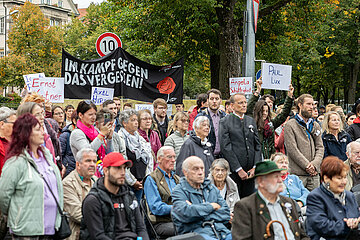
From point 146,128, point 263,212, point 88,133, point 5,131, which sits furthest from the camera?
point 146,128

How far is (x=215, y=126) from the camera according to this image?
9.05 meters

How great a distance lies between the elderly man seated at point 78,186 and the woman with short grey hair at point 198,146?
5.64ft

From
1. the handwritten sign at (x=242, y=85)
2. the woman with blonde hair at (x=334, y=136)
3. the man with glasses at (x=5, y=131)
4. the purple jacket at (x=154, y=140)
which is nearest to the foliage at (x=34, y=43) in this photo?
the handwritten sign at (x=242, y=85)

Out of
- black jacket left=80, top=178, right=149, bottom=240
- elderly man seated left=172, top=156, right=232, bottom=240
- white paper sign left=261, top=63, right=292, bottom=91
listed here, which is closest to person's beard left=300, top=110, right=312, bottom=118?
white paper sign left=261, top=63, right=292, bottom=91

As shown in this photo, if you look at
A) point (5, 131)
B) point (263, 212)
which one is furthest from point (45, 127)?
point (263, 212)

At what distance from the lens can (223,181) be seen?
7.33 meters

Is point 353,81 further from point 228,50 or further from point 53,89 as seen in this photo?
point 53,89

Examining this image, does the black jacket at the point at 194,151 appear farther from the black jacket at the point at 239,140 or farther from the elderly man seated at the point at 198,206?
the elderly man seated at the point at 198,206

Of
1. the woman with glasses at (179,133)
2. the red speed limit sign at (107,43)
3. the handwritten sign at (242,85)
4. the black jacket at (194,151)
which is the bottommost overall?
the black jacket at (194,151)

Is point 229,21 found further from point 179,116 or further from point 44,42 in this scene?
point 44,42

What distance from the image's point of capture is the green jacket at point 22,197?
16.9ft

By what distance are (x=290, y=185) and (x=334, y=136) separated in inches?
91.9

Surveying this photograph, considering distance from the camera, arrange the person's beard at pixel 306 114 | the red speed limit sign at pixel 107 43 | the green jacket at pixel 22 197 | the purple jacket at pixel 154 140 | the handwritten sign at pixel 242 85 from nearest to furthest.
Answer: the green jacket at pixel 22 197 → the person's beard at pixel 306 114 → the purple jacket at pixel 154 140 → the red speed limit sign at pixel 107 43 → the handwritten sign at pixel 242 85

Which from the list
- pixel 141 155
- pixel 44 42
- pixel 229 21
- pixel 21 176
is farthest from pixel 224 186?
pixel 44 42
